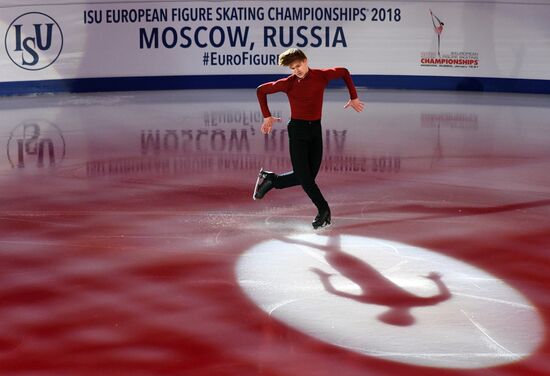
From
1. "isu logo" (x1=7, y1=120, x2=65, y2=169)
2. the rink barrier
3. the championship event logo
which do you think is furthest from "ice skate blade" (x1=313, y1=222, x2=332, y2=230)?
the championship event logo

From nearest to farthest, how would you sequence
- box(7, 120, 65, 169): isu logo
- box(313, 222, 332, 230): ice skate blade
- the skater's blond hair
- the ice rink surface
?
the ice rink surface → the skater's blond hair → box(313, 222, 332, 230): ice skate blade → box(7, 120, 65, 169): isu logo

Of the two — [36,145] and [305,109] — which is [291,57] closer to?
[305,109]

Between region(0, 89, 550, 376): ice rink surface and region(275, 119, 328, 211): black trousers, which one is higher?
region(275, 119, 328, 211): black trousers

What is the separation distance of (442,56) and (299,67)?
423 inches

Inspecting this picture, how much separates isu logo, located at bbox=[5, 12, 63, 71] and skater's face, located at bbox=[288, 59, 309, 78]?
Answer: 10548 millimetres

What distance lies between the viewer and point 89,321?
510 cm

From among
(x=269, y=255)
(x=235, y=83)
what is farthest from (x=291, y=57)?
(x=235, y=83)

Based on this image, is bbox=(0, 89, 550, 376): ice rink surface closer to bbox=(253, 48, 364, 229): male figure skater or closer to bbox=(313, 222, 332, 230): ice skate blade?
bbox=(313, 222, 332, 230): ice skate blade

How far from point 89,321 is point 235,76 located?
12.4m

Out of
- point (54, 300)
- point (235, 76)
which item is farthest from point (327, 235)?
point (235, 76)

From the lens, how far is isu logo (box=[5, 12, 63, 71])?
15844 mm

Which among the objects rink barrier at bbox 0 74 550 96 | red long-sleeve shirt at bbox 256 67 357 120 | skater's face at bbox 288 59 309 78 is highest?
rink barrier at bbox 0 74 550 96

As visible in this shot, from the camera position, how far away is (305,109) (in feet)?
22.4

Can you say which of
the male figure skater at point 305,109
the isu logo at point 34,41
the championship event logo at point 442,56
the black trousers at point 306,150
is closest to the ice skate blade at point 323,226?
the male figure skater at point 305,109
